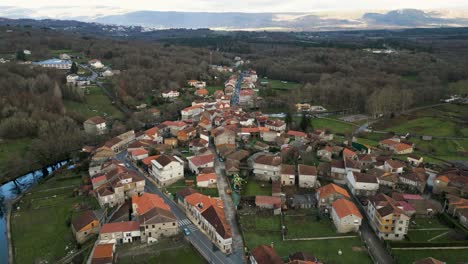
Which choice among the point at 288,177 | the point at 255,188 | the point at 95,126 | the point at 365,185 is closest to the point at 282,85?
the point at 95,126

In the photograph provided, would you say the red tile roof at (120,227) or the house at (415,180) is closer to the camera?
the red tile roof at (120,227)

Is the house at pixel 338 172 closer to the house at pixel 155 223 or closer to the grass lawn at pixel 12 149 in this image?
the house at pixel 155 223

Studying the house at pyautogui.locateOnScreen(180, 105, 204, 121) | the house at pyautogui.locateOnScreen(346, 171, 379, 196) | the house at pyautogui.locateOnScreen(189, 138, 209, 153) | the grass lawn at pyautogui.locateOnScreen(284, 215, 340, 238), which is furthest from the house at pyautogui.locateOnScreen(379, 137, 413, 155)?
the house at pyautogui.locateOnScreen(180, 105, 204, 121)

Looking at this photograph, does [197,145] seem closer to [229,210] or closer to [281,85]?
[229,210]

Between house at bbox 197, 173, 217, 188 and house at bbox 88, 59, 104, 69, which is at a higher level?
house at bbox 88, 59, 104, 69

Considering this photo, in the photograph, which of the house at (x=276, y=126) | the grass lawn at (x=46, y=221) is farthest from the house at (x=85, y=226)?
the house at (x=276, y=126)

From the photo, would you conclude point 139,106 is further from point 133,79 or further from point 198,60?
point 198,60

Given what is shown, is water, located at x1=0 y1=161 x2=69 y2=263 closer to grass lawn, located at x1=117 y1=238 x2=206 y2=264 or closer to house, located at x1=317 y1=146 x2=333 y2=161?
grass lawn, located at x1=117 y1=238 x2=206 y2=264

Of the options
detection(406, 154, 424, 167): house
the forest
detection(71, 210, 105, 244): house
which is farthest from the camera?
the forest
